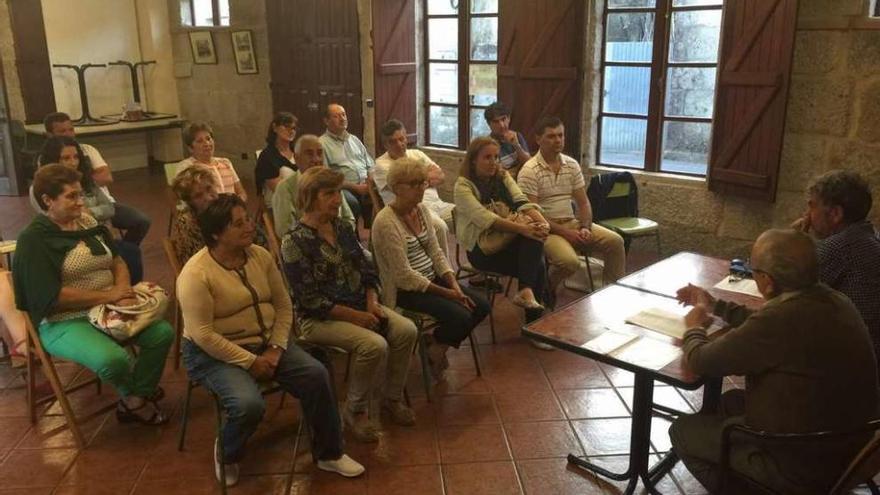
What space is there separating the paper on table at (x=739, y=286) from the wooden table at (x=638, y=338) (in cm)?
4

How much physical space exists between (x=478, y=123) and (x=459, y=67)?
1.85 ft

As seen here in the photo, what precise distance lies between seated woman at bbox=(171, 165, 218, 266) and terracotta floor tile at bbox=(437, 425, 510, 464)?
1474mm

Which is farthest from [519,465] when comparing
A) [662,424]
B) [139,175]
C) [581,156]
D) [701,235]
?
[139,175]

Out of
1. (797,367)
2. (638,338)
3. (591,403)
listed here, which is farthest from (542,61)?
(797,367)

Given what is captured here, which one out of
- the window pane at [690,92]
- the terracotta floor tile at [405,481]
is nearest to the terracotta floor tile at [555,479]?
the terracotta floor tile at [405,481]

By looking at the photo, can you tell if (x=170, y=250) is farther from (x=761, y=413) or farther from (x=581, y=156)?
(x=581, y=156)

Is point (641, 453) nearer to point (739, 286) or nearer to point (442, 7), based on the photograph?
point (739, 286)

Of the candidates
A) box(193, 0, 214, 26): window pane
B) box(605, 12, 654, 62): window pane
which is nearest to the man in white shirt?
box(605, 12, 654, 62): window pane

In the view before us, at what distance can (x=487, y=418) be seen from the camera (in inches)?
134

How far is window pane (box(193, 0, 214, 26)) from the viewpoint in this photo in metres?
9.37

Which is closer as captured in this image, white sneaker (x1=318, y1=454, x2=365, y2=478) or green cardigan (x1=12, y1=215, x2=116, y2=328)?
white sneaker (x1=318, y1=454, x2=365, y2=478)

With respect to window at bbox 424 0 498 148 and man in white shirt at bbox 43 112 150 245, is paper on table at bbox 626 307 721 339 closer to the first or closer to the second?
man in white shirt at bbox 43 112 150 245

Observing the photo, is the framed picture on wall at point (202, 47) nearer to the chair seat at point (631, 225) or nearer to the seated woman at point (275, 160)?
the seated woman at point (275, 160)

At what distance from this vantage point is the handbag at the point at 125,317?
318cm
